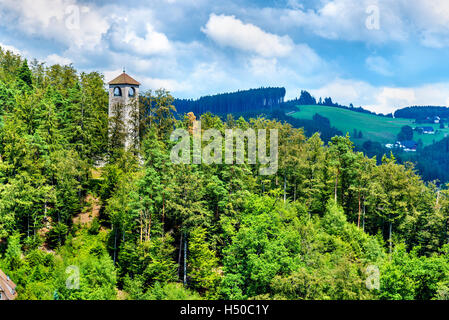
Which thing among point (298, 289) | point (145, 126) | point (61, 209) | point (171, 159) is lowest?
point (298, 289)

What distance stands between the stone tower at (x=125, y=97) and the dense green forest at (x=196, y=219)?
Result: 2628 millimetres

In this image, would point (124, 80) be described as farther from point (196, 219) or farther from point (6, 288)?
point (6, 288)

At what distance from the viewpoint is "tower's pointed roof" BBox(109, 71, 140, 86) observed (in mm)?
61213

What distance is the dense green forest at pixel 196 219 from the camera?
107 ft

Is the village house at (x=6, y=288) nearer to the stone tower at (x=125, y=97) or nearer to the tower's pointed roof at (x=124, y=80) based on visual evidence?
the stone tower at (x=125, y=97)

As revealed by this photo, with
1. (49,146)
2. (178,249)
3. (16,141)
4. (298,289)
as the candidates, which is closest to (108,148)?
(49,146)

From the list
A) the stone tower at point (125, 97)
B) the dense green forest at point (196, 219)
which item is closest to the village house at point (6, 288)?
the dense green forest at point (196, 219)

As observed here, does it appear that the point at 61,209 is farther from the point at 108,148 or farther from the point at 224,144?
the point at 224,144

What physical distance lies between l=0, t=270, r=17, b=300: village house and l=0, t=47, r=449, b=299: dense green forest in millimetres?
871

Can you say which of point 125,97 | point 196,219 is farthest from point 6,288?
point 125,97

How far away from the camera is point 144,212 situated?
3856 cm

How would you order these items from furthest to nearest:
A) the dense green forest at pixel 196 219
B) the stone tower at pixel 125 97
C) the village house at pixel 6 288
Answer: the stone tower at pixel 125 97
the village house at pixel 6 288
the dense green forest at pixel 196 219

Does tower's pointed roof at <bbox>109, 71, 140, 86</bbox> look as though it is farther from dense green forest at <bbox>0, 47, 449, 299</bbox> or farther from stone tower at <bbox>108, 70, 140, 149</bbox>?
dense green forest at <bbox>0, 47, 449, 299</bbox>

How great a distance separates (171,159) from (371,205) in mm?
28853
